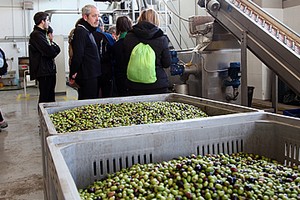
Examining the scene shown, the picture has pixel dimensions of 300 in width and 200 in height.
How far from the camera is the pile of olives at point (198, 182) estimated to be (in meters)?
1.06

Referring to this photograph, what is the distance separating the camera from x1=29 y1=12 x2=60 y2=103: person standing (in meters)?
3.88

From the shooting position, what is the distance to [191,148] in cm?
140

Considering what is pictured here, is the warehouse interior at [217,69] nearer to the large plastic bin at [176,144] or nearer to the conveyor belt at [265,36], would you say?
the conveyor belt at [265,36]

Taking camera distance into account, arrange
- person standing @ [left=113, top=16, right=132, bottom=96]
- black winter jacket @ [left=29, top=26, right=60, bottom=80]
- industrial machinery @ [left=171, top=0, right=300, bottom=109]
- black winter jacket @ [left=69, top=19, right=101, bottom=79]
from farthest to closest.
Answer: black winter jacket @ [left=29, top=26, right=60, bottom=80], person standing @ [left=113, top=16, right=132, bottom=96], industrial machinery @ [left=171, top=0, right=300, bottom=109], black winter jacket @ [left=69, top=19, right=101, bottom=79]

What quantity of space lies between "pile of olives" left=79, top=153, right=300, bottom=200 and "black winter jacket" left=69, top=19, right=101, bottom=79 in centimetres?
195

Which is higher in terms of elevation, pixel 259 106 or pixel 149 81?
pixel 149 81

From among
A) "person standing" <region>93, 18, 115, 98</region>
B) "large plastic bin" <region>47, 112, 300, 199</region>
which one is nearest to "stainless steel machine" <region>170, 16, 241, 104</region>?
"person standing" <region>93, 18, 115, 98</region>

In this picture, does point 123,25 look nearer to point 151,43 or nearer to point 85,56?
point 85,56

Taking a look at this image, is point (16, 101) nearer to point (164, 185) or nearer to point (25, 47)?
point (25, 47)

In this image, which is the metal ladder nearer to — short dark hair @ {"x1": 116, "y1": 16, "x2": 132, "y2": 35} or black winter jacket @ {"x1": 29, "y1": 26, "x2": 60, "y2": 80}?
short dark hair @ {"x1": 116, "y1": 16, "x2": 132, "y2": 35}

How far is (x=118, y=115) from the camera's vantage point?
2072mm

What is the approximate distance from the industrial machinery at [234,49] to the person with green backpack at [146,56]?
118 cm

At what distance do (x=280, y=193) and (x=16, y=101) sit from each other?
7.66 m

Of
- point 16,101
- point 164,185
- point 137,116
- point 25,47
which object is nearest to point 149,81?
point 137,116
